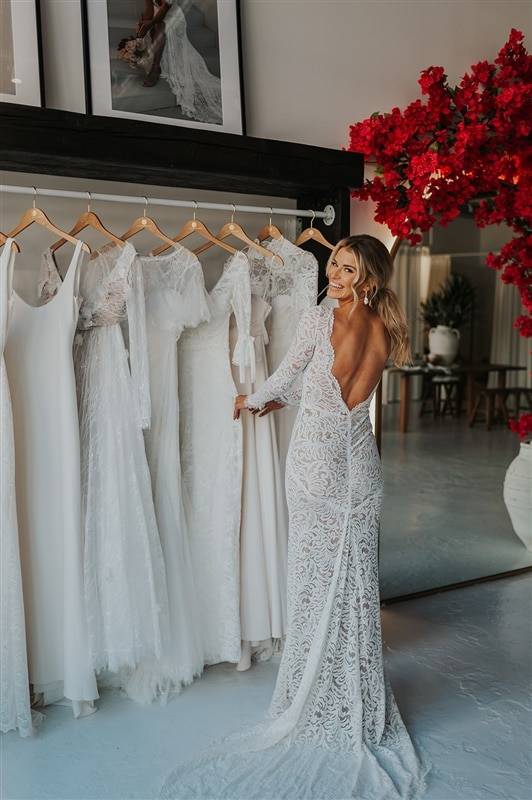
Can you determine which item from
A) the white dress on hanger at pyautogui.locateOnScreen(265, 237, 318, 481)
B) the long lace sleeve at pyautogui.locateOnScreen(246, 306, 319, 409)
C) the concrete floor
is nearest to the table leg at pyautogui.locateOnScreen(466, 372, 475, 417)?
the concrete floor

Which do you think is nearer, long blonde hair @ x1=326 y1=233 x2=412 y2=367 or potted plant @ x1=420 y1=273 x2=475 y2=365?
long blonde hair @ x1=326 y1=233 x2=412 y2=367

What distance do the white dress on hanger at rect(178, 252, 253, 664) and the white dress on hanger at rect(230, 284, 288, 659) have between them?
0.20 ft

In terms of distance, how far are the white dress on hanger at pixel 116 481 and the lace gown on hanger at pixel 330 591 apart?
1.62ft

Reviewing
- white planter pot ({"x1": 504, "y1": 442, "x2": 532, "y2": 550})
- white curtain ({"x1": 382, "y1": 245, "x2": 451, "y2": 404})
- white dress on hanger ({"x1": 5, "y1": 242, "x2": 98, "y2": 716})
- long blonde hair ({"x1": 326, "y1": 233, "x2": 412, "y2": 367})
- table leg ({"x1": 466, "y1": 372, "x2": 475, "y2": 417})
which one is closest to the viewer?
long blonde hair ({"x1": 326, "y1": 233, "x2": 412, "y2": 367})

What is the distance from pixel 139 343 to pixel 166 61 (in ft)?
3.80

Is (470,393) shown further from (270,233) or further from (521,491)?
(270,233)

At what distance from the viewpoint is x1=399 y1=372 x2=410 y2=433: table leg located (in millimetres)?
4082

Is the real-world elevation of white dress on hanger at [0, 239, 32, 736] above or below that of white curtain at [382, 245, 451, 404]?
below

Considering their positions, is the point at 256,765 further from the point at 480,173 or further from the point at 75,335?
the point at 480,173

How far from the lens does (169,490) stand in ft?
9.81

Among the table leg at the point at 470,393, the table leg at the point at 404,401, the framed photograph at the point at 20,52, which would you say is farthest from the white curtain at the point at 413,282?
the framed photograph at the point at 20,52

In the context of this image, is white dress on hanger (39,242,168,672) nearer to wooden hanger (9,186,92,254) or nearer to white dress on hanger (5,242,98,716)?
white dress on hanger (5,242,98,716)

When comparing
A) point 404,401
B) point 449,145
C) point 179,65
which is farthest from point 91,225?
point 404,401

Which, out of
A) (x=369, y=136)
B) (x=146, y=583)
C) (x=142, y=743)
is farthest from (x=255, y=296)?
(x=142, y=743)
